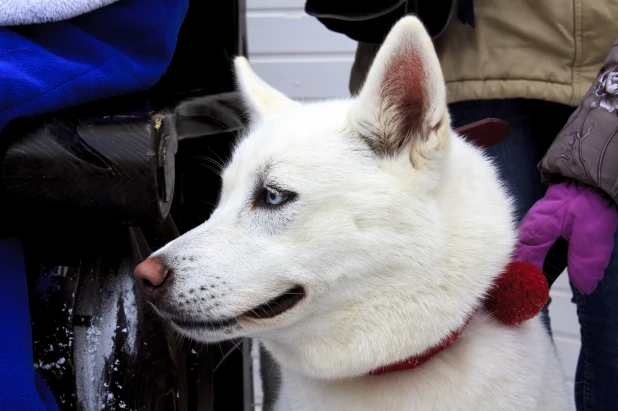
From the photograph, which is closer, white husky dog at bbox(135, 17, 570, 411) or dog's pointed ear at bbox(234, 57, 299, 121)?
white husky dog at bbox(135, 17, 570, 411)

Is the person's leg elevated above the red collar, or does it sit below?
below

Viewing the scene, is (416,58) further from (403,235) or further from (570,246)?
(570,246)

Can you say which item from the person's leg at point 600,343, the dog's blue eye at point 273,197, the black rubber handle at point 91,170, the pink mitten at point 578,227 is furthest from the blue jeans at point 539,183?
the black rubber handle at point 91,170

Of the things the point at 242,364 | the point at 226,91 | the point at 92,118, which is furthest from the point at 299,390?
the point at 226,91

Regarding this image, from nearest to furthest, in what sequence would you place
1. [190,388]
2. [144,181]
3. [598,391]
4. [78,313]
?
1. [144,181]
2. [78,313]
3. [190,388]
4. [598,391]

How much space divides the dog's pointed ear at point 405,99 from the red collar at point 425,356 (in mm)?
379

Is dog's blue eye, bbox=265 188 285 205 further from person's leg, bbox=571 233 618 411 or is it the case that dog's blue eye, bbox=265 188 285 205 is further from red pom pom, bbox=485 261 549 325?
person's leg, bbox=571 233 618 411

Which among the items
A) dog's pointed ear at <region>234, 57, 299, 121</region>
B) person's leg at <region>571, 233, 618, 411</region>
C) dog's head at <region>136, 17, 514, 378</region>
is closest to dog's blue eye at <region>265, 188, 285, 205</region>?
dog's head at <region>136, 17, 514, 378</region>

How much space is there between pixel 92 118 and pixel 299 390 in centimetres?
78

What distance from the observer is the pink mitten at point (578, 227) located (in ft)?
4.52

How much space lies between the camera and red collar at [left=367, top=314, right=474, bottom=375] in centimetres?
128

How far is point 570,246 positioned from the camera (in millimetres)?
1402

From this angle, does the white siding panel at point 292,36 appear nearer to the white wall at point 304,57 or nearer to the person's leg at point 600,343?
the white wall at point 304,57

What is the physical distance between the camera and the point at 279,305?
1.23 metres
